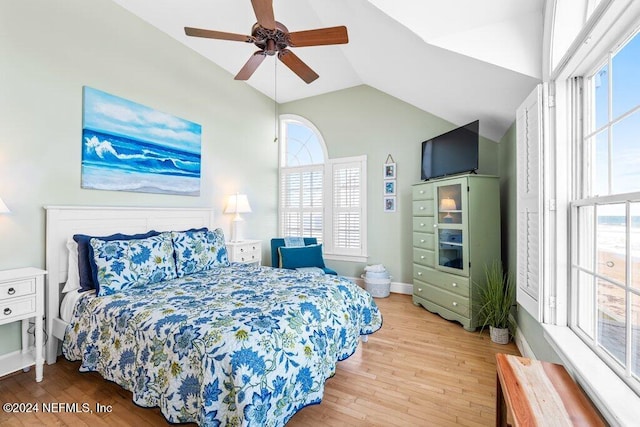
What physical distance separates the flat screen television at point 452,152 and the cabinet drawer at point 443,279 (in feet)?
3.87

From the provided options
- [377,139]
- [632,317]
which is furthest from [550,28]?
[377,139]

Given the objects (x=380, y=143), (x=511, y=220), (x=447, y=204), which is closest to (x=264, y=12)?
(x=447, y=204)

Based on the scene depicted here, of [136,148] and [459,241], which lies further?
[459,241]

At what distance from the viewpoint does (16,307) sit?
194 cm

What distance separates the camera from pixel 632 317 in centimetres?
115

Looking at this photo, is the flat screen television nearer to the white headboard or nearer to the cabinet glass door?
the cabinet glass door

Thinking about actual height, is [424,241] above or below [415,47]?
below

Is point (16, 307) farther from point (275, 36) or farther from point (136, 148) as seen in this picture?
point (275, 36)

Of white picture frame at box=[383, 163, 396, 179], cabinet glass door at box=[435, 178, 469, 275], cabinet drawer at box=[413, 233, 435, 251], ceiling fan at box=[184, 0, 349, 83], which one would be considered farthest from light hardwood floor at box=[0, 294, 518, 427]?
ceiling fan at box=[184, 0, 349, 83]

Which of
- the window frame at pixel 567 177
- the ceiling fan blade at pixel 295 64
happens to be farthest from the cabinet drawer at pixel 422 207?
the ceiling fan blade at pixel 295 64

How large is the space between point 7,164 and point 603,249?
3837 mm

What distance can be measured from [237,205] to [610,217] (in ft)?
11.7

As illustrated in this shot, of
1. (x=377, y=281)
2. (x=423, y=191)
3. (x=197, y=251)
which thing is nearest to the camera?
(x=197, y=251)

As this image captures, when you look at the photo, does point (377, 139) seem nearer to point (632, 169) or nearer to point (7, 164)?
point (632, 169)
